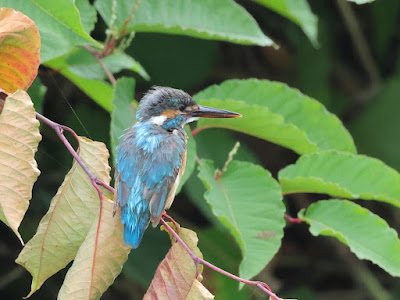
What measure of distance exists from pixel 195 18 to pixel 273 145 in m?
1.28

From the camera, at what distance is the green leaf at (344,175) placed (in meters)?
1.63

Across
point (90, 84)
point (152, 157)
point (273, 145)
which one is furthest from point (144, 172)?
point (273, 145)

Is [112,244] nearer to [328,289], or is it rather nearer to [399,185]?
[399,185]

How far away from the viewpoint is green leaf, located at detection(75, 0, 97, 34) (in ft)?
5.51

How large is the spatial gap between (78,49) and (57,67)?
0.09m

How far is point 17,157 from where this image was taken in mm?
1035

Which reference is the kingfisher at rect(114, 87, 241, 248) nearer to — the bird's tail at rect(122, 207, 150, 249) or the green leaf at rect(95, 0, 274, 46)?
the bird's tail at rect(122, 207, 150, 249)

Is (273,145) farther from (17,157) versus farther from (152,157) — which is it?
(17,157)

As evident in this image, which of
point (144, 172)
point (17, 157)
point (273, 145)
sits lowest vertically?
point (273, 145)

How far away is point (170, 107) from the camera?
63.8 inches

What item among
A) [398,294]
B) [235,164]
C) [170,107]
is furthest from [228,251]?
[398,294]

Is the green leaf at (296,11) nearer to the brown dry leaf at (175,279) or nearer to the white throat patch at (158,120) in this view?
the white throat patch at (158,120)

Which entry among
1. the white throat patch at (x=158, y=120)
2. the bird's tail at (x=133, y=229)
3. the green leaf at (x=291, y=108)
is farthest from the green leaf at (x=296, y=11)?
the bird's tail at (x=133, y=229)

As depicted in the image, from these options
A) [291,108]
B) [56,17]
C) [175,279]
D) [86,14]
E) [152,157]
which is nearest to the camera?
[175,279]
